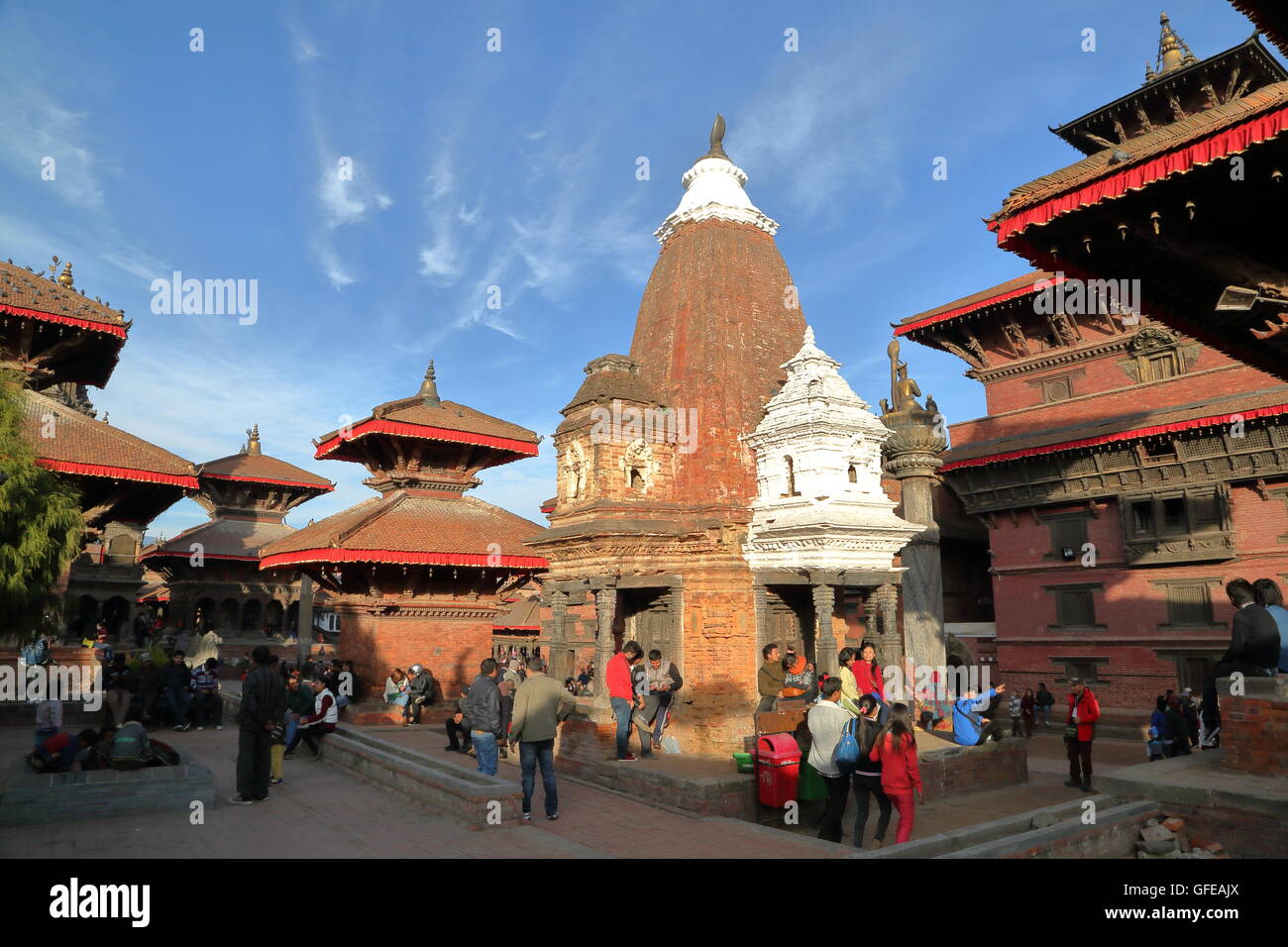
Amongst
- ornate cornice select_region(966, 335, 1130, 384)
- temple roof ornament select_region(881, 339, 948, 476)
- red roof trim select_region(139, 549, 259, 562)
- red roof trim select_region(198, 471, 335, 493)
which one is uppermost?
ornate cornice select_region(966, 335, 1130, 384)

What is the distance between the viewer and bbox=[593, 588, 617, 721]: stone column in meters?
13.4

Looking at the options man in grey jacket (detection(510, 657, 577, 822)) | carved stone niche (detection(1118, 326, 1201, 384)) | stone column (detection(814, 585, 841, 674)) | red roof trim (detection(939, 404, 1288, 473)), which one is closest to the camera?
man in grey jacket (detection(510, 657, 577, 822))

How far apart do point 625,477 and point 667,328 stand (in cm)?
397

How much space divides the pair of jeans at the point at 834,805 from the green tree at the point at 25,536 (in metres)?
9.61

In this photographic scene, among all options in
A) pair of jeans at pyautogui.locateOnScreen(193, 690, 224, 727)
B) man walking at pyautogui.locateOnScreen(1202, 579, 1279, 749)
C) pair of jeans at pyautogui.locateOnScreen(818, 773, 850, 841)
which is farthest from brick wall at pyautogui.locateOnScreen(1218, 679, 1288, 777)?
pair of jeans at pyautogui.locateOnScreen(193, 690, 224, 727)

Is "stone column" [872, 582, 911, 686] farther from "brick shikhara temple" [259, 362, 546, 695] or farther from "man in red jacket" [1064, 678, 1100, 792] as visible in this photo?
"brick shikhara temple" [259, 362, 546, 695]

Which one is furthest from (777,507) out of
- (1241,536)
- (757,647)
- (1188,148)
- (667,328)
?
(1241,536)

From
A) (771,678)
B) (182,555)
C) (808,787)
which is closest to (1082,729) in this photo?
(771,678)

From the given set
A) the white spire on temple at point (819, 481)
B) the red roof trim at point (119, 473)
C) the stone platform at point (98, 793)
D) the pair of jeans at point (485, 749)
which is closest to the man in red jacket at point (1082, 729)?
the white spire on temple at point (819, 481)

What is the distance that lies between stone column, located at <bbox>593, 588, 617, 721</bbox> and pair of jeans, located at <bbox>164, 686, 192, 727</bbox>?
8547mm

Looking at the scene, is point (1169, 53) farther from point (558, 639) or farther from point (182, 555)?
point (182, 555)

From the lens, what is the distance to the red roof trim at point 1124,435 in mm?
17688

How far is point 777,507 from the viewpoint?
14.8m

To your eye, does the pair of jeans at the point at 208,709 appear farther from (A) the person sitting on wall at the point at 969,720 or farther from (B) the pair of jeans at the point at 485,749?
(A) the person sitting on wall at the point at 969,720
